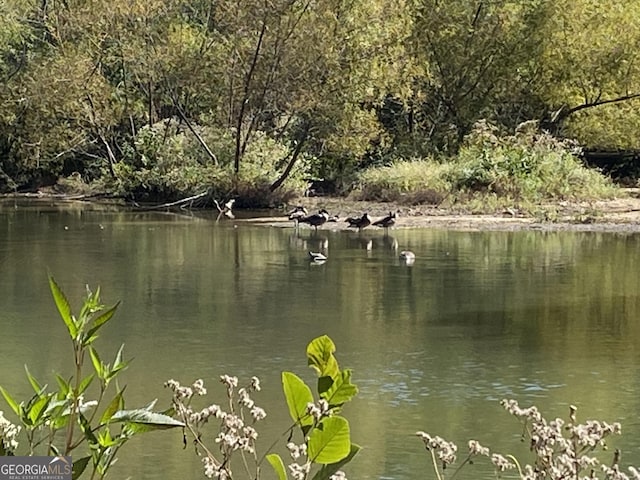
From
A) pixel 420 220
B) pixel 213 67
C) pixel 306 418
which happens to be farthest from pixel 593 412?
pixel 213 67

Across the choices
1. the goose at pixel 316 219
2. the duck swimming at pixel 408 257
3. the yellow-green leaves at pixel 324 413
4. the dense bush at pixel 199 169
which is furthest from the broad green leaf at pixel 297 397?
the dense bush at pixel 199 169

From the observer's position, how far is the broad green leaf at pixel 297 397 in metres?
2.37

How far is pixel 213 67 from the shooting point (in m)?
29.3

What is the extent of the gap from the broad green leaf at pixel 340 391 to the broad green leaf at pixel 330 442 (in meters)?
0.07

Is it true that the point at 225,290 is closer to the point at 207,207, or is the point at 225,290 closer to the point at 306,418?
the point at 306,418

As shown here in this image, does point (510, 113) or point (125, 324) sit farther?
point (510, 113)

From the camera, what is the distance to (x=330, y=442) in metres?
2.35

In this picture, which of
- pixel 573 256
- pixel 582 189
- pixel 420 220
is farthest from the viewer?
pixel 582 189

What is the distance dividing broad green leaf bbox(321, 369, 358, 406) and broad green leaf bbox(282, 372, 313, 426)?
0.15ft

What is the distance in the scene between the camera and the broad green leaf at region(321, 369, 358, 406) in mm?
2410

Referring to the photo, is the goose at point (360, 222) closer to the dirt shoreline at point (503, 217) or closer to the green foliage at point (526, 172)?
the dirt shoreline at point (503, 217)

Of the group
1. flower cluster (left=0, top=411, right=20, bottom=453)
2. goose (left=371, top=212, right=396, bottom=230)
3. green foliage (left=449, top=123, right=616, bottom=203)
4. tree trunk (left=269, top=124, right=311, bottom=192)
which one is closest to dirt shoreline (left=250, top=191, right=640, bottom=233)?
green foliage (left=449, top=123, right=616, bottom=203)

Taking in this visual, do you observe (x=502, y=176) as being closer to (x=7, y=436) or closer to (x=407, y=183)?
(x=407, y=183)

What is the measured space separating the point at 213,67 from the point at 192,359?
65.3 ft
